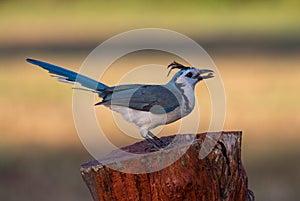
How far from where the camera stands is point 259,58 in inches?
564

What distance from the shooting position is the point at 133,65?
516 inches

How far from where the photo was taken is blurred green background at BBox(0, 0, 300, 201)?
7293mm

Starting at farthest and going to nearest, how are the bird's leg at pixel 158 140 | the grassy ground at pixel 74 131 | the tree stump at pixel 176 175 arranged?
the grassy ground at pixel 74 131
the bird's leg at pixel 158 140
the tree stump at pixel 176 175

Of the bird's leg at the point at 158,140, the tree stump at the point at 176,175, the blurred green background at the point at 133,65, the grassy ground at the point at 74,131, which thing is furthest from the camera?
the blurred green background at the point at 133,65

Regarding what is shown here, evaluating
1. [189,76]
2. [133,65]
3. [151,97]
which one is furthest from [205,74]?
[133,65]

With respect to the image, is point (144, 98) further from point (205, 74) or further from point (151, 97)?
point (205, 74)

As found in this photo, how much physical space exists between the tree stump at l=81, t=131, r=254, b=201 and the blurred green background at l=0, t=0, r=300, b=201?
Result: 12.0 ft

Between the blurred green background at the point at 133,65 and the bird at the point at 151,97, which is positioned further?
the blurred green background at the point at 133,65

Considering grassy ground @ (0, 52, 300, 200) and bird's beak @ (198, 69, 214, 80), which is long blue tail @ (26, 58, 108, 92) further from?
grassy ground @ (0, 52, 300, 200)

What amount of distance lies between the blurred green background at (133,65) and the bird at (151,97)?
10.9 ft

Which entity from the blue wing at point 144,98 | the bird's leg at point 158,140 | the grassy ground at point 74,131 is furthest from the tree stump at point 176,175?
the grassy ground at point 74,131

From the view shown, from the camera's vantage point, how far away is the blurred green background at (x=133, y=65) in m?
7.29

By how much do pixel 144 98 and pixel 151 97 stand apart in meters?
0.03

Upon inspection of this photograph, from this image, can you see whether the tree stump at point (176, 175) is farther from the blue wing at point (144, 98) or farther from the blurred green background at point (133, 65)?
the blurred green background at point (133, 65)
